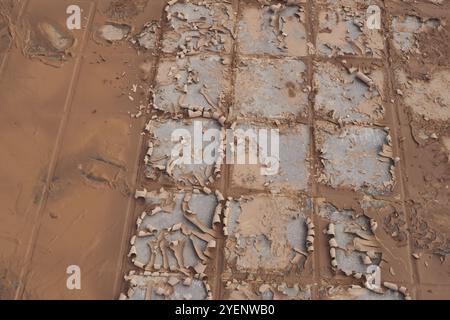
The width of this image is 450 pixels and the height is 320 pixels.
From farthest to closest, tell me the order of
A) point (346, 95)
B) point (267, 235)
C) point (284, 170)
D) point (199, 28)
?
point (199, 28)
point (346, 95)
point (284, 170)
point (267, 235)

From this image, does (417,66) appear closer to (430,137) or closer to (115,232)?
(430,137)

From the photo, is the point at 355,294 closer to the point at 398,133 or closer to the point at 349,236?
the point at 349,236

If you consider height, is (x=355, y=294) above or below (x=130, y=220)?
below

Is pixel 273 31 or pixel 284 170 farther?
pixel 273 31

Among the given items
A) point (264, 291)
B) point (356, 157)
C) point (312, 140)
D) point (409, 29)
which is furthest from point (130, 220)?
point (409, 29)

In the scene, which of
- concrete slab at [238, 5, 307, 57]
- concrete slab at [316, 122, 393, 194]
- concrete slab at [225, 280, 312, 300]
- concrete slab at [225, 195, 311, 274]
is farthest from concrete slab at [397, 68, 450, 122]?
concrete slab at [225, 280, 312, 300]

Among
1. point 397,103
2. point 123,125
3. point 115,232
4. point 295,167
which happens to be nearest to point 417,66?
point 397,103
